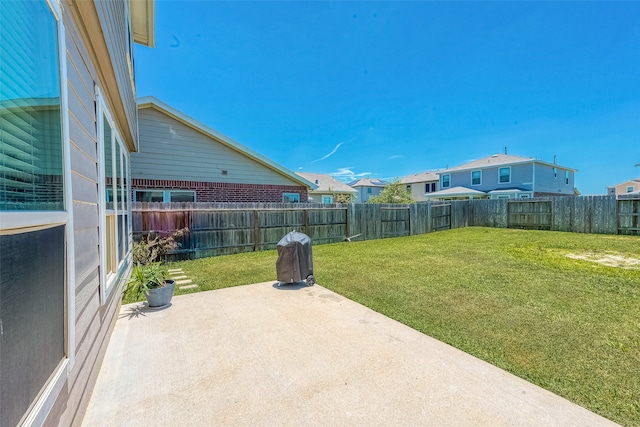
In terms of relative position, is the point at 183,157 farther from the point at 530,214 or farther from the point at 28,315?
the point at 530,214

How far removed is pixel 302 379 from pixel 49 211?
209 cm

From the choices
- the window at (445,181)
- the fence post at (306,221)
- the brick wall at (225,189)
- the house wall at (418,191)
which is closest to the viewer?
the brick wall at (225,189)

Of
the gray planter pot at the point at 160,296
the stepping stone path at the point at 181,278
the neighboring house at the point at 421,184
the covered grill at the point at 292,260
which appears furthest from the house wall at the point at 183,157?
the neighboring house at the point at 421,184

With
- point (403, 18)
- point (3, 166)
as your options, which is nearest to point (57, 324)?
point (3, 166)

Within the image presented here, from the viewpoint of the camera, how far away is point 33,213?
3.63ft

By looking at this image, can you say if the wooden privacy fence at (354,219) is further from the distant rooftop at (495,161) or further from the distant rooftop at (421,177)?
the distant rooftop at (421,177)

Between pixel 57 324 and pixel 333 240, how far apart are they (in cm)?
1016

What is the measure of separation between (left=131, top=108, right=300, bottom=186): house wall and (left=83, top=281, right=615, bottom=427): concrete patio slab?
7.32 m

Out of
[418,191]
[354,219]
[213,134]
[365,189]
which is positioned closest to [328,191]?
[365,189]

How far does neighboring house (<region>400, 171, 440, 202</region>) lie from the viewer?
31.0m

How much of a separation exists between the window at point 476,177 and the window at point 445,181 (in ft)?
7.66

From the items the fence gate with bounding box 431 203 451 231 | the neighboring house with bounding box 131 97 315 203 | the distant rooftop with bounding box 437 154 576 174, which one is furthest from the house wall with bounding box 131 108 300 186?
the distant rooftop with bounding box 437 154 576 174

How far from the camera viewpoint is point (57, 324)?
1.40m

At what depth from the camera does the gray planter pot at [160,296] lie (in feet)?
13.3
